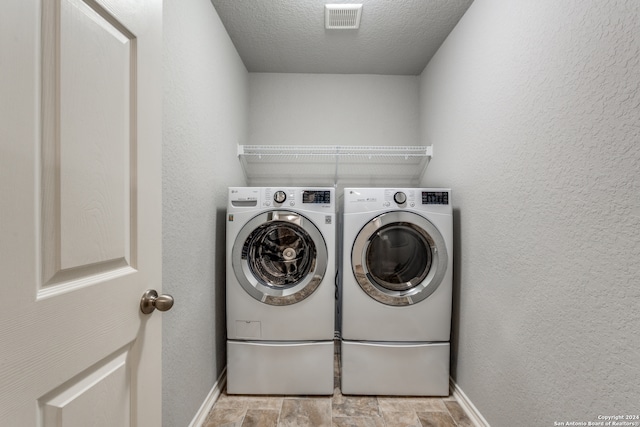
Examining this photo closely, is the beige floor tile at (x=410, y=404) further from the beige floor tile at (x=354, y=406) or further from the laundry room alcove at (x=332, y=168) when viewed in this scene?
the laundry room alcove at (x=332, y=168)

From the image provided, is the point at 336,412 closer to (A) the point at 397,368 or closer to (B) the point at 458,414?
(A) the point at 397,368

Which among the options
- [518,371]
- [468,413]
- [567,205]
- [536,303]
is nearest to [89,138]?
[567,205]

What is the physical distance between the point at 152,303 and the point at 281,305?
1.07 m

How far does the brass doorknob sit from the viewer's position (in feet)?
2.34

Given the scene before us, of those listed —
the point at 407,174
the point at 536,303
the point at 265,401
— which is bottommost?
the point at 265,401

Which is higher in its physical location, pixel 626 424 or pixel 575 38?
pixel 575 38

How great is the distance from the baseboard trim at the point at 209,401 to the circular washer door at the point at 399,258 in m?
1.08

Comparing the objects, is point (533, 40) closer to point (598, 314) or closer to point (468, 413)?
point (598, 314)

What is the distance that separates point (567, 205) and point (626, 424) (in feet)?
2.14

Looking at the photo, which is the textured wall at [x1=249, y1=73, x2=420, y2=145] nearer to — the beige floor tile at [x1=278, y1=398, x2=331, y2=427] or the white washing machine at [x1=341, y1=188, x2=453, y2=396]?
the white washing machine at [x1=341, y1=188, x2=453, y2=396]

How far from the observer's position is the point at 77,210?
0.54 meters

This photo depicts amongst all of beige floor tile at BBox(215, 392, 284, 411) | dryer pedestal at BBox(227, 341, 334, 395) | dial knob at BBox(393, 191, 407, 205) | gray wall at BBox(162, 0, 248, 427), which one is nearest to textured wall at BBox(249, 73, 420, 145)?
gray wall at BBox(162, 0, 248, 427)

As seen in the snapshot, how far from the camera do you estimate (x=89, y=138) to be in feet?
1.84

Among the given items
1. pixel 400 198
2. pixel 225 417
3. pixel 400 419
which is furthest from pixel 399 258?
pixel 225 417
